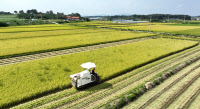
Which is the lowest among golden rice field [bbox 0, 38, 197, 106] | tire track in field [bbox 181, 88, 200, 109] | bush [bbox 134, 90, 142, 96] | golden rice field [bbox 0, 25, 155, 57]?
tire track in field [bbox 181, 88, 200, 109]

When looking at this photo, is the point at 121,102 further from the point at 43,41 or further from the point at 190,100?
the point at 43,41

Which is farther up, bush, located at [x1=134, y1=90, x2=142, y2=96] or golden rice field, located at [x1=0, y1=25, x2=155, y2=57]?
golden rice field, located at [x1=0, y1=25, x2=155, y2=57]

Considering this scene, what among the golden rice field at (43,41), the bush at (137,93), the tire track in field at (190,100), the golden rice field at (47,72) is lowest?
Result: the tire track in field at (190,100)

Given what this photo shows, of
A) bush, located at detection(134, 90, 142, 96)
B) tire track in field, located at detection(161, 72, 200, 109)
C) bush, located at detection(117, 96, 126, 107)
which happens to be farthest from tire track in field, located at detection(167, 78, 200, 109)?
bush, located at detection(117, 96, 126, 107)

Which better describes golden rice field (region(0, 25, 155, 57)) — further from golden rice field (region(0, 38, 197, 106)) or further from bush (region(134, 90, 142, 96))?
bush (region(134, 90, 142, 96))

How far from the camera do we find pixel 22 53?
984 inches

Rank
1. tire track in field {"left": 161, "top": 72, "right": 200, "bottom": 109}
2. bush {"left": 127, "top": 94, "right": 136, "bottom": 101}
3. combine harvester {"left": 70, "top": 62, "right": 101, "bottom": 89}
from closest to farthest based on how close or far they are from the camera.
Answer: tire track in field {"left": 161, "top": 72, "right": 200, "bottom": 109} < bush {"left": 127, "top": 94, "right": 136, "bottom": 101} < combine harvester {"left": 70, "top": 62, "right": 101, "bottom": 89}

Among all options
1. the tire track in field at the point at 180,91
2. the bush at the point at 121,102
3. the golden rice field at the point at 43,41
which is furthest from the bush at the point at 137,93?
the golden rice field at the point at 43,41

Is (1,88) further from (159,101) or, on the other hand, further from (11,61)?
(159,101)

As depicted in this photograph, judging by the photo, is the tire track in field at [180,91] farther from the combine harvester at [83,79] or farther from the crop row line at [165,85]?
the combine harvester at [83,79]

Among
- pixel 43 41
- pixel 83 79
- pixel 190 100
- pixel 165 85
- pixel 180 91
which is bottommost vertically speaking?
pixel 190 100

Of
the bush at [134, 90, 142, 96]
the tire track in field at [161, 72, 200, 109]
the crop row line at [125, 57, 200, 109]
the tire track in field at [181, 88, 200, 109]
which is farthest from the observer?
the bush at [134, 90, 142, 96]

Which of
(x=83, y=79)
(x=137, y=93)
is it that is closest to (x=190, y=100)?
(x=137, y=93)

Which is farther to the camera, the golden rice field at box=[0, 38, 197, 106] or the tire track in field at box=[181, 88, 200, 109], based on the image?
the golden rice field at box=[0, 38, 197, 106]
